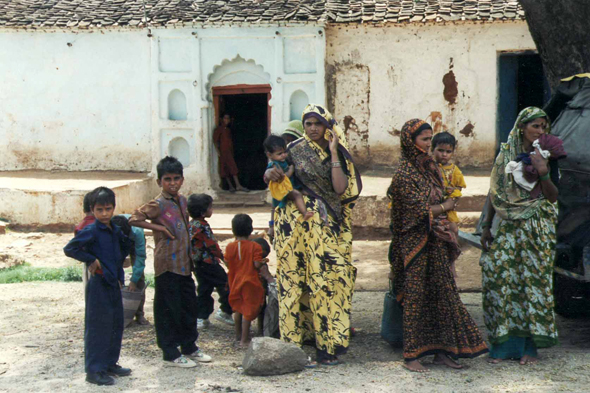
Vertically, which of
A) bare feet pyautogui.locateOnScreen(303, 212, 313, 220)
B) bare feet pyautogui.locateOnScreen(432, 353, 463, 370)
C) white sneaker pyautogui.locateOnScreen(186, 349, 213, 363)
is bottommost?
white sneaker pyautogui.locateOnScreen(186, 349, 213, 363)

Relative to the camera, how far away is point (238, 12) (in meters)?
12.8

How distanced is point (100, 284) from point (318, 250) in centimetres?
142

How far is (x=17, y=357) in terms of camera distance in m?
5.22

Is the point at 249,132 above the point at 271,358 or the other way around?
above

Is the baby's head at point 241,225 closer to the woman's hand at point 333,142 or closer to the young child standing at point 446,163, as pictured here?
the woman's hand at point 333,142

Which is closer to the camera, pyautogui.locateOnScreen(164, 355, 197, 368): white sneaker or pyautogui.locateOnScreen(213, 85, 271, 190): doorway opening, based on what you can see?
pyautogui.locateOnScreen(164, 355, 197, 368): white sneaker

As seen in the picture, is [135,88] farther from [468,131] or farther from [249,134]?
[468,131]

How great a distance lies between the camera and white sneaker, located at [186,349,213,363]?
16.6 feet

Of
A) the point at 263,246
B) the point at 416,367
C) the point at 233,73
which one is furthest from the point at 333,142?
the point at 233,73

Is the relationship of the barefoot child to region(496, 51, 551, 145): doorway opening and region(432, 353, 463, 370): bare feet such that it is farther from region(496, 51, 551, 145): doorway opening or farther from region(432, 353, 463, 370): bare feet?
region(496, 51, 551, 145): doorway opening

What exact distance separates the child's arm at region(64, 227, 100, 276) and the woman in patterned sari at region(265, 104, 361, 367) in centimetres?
122

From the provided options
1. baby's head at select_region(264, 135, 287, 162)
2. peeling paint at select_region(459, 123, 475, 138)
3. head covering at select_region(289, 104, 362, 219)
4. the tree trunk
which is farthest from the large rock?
peeling paint at select_region(459, 123, 475, 138)

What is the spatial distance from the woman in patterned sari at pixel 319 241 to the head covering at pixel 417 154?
42cm

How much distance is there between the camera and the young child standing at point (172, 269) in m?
4.87
